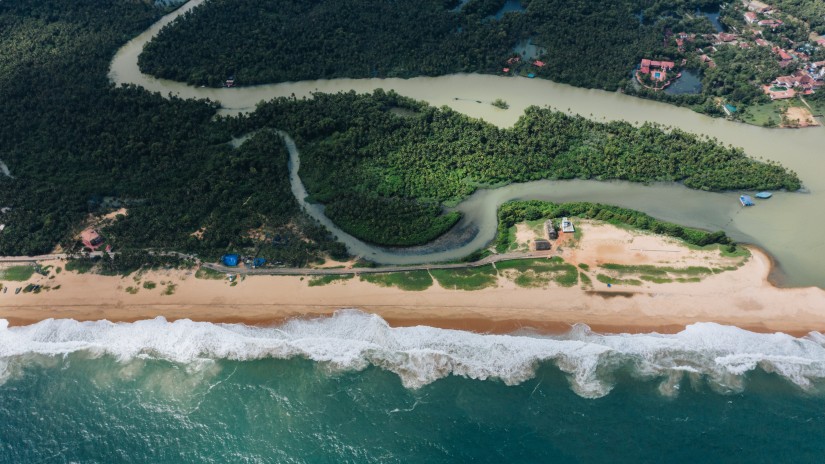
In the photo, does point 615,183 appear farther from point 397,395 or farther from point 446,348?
point 397,395

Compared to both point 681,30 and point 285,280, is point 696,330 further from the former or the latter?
Answer: point 681,30

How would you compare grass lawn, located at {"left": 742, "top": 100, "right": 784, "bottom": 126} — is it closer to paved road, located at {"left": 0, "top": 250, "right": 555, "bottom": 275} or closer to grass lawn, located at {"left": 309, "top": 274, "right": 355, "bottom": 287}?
paved road, located at {"left": 0, "top": 250, "right": 555, "bottom": 275}

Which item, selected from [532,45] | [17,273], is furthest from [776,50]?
[17,273]

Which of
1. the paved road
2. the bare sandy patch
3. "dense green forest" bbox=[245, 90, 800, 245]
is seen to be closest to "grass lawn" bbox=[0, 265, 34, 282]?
the paved road

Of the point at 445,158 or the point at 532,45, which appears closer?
the point at 445,158

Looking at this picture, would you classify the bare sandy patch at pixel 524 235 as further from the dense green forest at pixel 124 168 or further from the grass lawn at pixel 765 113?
the grass lawn at pixel 765 113
